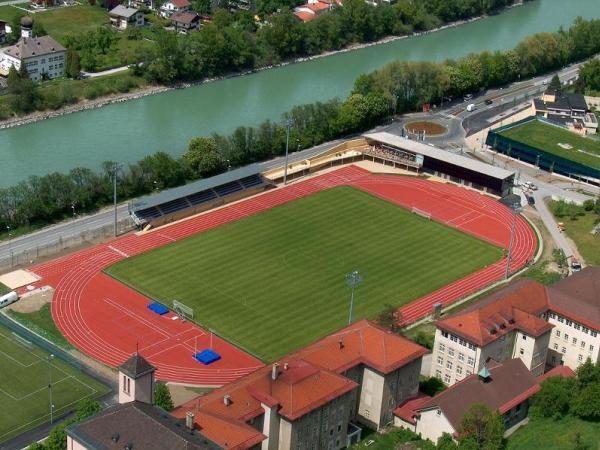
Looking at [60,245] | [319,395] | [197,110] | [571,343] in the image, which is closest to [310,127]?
[197,110]

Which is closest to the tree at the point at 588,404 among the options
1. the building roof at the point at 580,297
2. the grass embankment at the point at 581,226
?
the building roof at the point at 580,297

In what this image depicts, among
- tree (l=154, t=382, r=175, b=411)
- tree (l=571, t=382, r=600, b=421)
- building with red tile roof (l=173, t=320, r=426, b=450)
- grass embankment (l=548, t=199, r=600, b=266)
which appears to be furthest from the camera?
grass embankment (l=548, t=199, r=600, b=266)

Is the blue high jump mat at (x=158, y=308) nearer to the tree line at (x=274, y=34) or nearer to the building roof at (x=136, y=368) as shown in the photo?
the building roof at (x=136, y=368)

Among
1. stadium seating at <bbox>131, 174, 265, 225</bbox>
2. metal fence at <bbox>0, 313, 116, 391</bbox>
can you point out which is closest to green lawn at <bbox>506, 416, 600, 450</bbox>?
metal fence at <bbox>0, 313, 116, 391</bbox>

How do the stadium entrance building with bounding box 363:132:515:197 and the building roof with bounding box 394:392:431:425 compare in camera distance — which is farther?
the stadium entrance building with bounding box 363:132:515:197

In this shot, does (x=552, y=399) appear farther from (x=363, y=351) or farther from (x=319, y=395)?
(x=319, y=395)

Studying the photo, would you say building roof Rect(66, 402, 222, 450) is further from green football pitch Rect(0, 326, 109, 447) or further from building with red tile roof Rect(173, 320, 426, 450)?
green football pitch Rect(0, 326, 109, 447)

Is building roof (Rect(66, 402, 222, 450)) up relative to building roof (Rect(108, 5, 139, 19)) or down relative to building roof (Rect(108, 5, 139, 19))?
down

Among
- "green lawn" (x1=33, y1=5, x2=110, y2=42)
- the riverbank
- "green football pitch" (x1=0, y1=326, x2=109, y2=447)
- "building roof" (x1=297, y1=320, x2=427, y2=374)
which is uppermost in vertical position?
"green lawn" (x1=33, y1=5, x2=110, y2=42)
